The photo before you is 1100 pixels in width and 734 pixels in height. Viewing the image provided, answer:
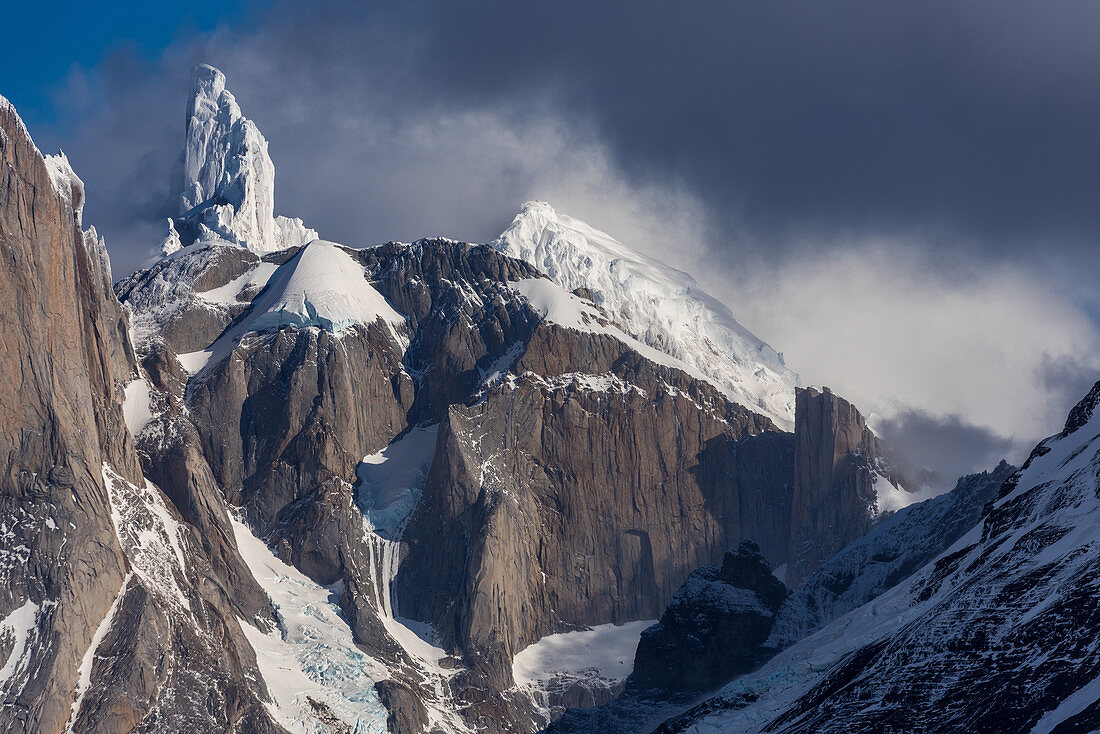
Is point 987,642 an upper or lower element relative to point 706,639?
lower

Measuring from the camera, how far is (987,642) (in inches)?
3543

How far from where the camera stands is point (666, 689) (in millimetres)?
183000

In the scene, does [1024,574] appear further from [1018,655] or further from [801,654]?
[801,654]

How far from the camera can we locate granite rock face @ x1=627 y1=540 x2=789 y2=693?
179250 mm

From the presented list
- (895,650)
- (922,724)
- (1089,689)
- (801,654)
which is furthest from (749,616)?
(1089,689)

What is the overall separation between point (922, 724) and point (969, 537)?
46067mm

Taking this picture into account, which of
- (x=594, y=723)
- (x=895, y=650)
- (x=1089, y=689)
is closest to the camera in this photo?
(x=1089, y=689)

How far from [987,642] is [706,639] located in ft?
325

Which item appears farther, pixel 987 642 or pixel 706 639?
pixel 706 639

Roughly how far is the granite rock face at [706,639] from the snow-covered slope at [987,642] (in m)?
45.1

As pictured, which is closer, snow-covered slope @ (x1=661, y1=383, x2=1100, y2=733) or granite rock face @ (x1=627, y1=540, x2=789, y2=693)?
snow-covered slope @ (x1=661, y1=383, x2=1100, y2=733)

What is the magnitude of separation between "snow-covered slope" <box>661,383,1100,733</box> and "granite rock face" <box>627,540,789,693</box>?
45119 millimetres

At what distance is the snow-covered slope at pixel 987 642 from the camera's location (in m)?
79.5

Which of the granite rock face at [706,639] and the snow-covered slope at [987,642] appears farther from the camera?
the granite rock face at [706,639]
